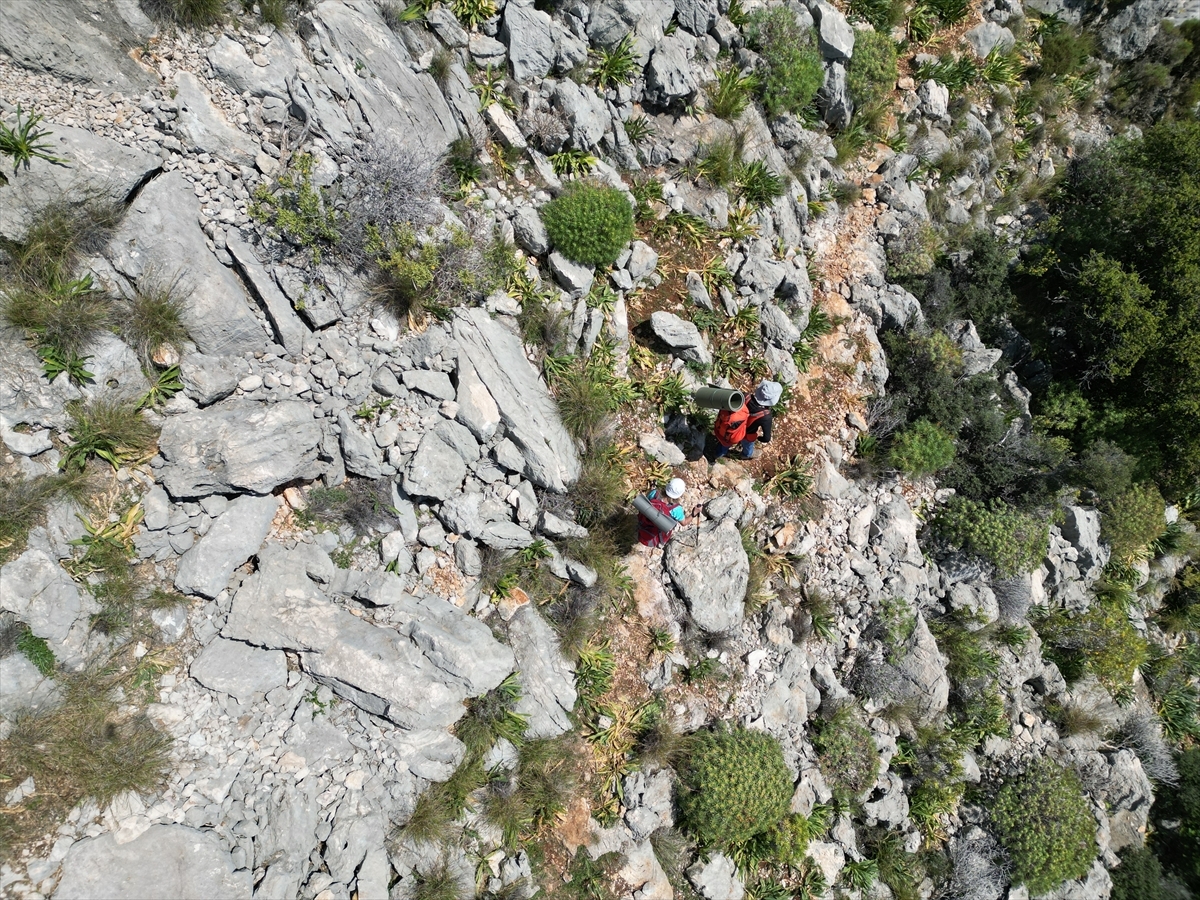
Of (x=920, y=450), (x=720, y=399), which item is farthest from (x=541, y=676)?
(x=920, y=450)

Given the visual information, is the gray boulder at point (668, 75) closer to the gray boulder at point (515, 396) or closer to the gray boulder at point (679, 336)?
the gray boulder at point (679, 336)

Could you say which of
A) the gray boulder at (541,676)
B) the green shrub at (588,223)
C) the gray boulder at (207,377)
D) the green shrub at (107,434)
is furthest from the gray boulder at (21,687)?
the green shrub at (588,223)

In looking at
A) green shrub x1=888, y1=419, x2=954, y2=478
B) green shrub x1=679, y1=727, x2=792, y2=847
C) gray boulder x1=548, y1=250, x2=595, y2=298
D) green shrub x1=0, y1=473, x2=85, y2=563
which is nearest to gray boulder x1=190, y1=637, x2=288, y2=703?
green shrub x1=0, y1=473, x2=85, y2=563

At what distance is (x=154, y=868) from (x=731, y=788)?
5422 mm

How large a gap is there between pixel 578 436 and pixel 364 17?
556cm

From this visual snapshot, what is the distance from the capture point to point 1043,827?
25.6 feet

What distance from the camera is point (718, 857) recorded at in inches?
272

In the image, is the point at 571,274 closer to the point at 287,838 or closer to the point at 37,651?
the point at 37,651

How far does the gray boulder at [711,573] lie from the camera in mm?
7402

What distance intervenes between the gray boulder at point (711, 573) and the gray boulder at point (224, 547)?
454 cm

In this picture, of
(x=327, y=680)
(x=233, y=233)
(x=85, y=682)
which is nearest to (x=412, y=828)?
(x=327, y=680)

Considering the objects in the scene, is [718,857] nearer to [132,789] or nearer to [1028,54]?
[132,789]

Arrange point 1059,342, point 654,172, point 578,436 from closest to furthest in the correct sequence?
1. point 578,436
2. point 654,172
3. point 1059,342

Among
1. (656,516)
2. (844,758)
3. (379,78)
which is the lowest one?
(844,758)
